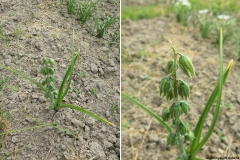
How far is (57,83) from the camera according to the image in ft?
7.50

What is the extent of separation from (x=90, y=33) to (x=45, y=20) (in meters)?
0.40

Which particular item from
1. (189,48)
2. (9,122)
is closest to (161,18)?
(189,48)

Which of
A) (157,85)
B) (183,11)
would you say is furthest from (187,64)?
(183,11)

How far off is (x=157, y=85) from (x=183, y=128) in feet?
3.45

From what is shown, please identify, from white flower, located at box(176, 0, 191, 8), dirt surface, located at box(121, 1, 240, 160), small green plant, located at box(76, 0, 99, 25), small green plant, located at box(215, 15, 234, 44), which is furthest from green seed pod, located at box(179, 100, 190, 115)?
white flower, located at box(176, 0, 191, 8)

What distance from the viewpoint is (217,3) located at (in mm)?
3744

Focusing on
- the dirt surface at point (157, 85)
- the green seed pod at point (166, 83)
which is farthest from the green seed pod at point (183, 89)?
the dirt surface at point (157, 85)

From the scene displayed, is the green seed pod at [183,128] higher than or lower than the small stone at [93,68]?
higher

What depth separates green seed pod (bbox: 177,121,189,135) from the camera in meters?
1.56

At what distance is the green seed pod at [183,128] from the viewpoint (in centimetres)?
156

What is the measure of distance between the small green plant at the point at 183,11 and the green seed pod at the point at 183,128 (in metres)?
1.87

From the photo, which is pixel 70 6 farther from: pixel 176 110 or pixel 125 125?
pixel 176 110

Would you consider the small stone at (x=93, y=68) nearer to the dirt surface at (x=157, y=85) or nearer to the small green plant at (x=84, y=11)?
the dirt surface at (x=157, y=85)

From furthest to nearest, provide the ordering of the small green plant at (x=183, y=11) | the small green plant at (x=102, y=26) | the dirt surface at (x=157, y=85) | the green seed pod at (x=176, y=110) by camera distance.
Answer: the small green plant at (x=183, y=11) < the small green plant at (x=102, y=26) < the dirt surface at (x=157, y=85) < the green seed pod at (x=176, y=110)
